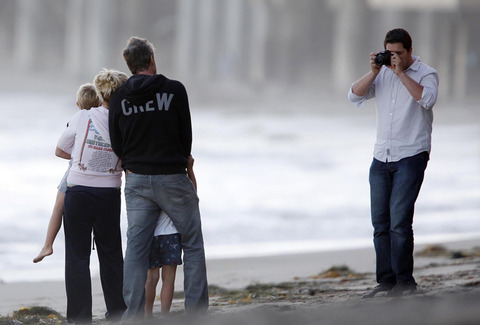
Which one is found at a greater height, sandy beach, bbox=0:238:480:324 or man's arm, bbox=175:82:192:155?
man's arm, bbox=175:82:192:155

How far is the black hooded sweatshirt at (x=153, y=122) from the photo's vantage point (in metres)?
3.11

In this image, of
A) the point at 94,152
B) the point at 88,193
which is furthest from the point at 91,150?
the point at 88,193

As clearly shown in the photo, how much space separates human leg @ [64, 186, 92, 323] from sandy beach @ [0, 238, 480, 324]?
0.19 metres

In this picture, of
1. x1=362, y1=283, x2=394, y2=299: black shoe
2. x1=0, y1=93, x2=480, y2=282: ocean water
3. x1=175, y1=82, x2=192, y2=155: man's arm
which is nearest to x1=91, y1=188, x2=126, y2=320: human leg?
x1=175, y1=82, x2=192, y2=155: man's arm

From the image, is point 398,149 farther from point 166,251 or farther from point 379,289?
point 166,251

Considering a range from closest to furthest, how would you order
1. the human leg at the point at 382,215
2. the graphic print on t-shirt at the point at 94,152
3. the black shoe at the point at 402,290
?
the graphic print on t-shirt at the point at 94,152 < the black shoe at the point at 402,290 < the human leg at the point at 382,215

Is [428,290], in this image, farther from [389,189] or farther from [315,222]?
[315,222]

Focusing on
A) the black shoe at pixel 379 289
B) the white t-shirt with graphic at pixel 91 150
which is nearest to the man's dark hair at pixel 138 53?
the white t-shirt with graphic at pixel 91 150

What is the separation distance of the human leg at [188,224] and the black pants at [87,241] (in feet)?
1.26

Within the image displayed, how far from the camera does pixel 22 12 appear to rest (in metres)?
31.9

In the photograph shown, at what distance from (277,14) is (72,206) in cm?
2746

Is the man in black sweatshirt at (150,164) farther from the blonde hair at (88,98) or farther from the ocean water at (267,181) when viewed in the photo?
the ocean water at (267,181)

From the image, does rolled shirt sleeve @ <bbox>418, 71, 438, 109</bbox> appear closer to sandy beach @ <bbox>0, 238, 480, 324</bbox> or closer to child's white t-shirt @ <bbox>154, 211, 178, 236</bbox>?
sandy beach @ <bbox>0, 238, 480, 324</bbox>

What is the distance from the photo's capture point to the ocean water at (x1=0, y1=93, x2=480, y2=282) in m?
9.19
